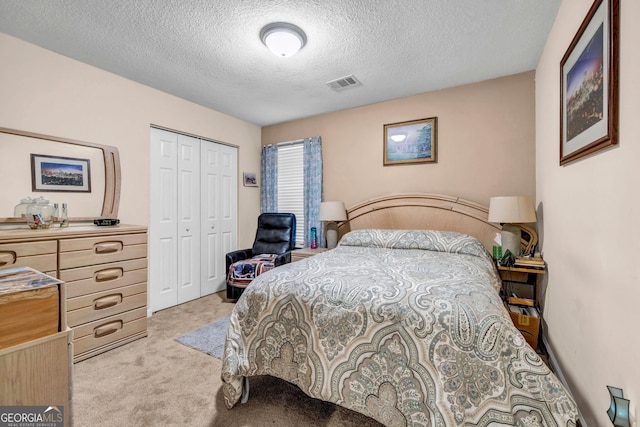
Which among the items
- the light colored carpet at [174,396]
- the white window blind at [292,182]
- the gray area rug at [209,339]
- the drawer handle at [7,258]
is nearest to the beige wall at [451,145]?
the white window blind at [292,182]

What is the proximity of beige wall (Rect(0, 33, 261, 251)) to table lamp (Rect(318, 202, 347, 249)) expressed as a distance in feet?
6.13

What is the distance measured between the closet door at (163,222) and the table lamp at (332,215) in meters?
1.85

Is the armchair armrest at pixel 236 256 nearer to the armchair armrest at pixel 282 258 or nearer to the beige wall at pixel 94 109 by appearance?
the armchair armrest at pixel 282 258

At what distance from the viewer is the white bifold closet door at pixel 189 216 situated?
3219 mm

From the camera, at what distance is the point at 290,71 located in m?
2.71

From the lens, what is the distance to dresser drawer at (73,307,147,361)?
2.14 meters

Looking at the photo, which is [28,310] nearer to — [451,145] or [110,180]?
[110,180]

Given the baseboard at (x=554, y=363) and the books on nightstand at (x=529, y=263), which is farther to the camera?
the books on nightstand at (x=529, y=263)

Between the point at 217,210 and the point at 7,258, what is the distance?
88.1 inches

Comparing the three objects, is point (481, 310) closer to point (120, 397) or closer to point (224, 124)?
point (120, 397)

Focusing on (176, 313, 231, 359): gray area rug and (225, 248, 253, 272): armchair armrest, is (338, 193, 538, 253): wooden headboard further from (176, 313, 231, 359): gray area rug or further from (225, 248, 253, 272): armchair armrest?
(176, 313, 231, 359): gray area rug

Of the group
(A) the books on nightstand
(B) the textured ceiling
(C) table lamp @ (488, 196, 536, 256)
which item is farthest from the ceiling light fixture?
(A) the books on nightstand

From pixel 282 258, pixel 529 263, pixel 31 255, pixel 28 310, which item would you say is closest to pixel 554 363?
pixel 529 263

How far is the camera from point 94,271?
2.23 metres
